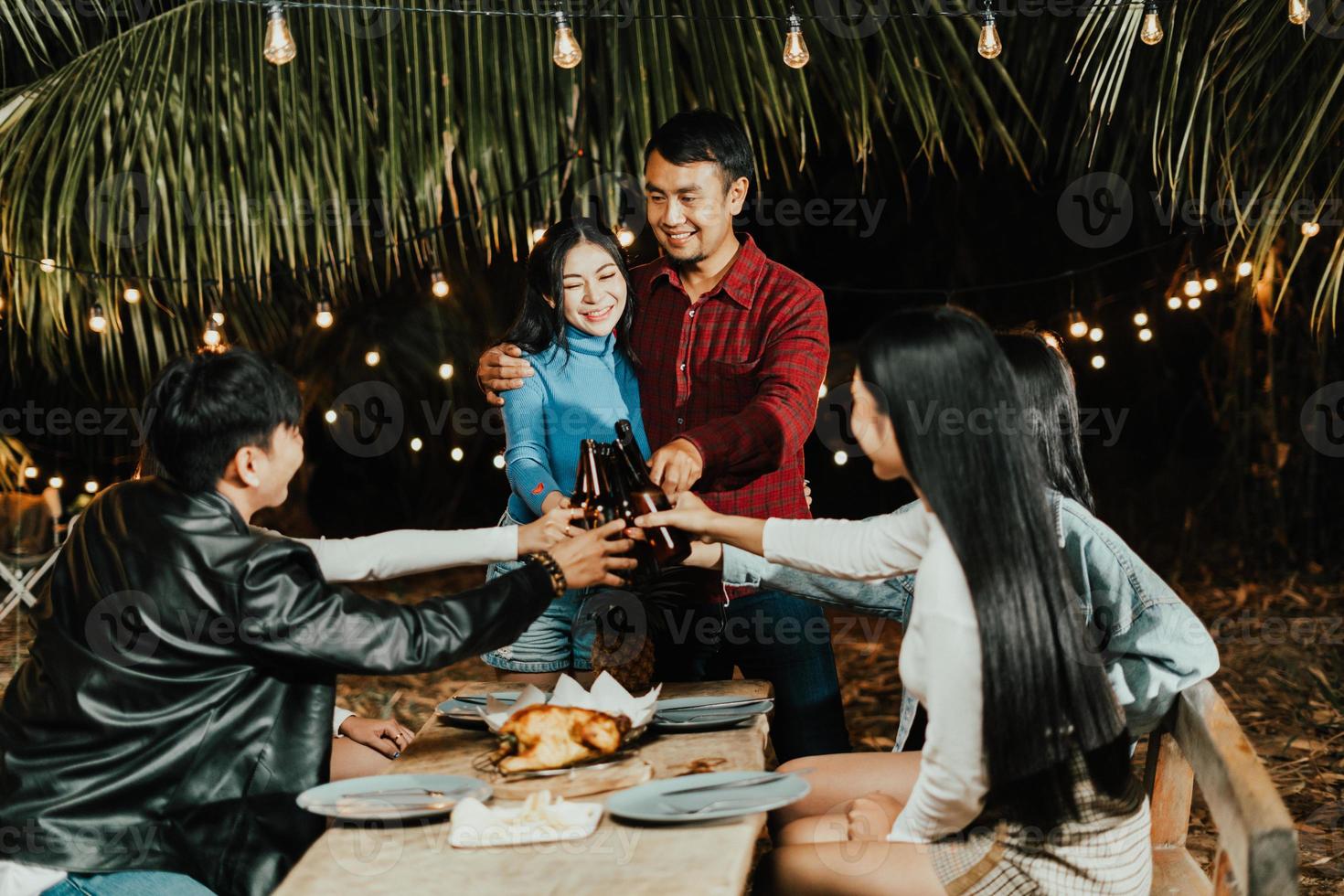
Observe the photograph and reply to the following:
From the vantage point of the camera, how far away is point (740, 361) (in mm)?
2994

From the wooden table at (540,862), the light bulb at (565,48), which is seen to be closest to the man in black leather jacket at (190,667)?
the wooden table at (540,862)

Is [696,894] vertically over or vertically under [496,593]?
under

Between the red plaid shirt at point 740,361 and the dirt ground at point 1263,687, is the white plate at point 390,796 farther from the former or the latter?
the dirt ground at point 1263,687

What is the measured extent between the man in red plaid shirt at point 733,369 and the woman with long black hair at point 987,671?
2.83 feet

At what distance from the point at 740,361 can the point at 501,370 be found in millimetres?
505

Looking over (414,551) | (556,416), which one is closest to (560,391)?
(556,416)

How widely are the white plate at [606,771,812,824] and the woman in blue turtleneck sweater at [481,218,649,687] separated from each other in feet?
2.97

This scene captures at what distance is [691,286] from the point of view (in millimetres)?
3043

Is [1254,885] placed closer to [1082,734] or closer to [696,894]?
[1082,734]

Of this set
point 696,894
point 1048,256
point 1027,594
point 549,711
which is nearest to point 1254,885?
point 1027,594

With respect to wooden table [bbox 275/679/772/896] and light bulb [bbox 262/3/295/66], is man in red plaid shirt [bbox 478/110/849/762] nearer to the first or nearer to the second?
light bulb [bbox 262/3/295/66]

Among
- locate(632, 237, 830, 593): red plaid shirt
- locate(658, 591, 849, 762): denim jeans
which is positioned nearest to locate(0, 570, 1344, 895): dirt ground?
locate(658, 591, 849, 762): denim jeans

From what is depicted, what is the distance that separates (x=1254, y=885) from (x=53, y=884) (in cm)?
162

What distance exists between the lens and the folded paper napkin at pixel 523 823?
5.86ft
